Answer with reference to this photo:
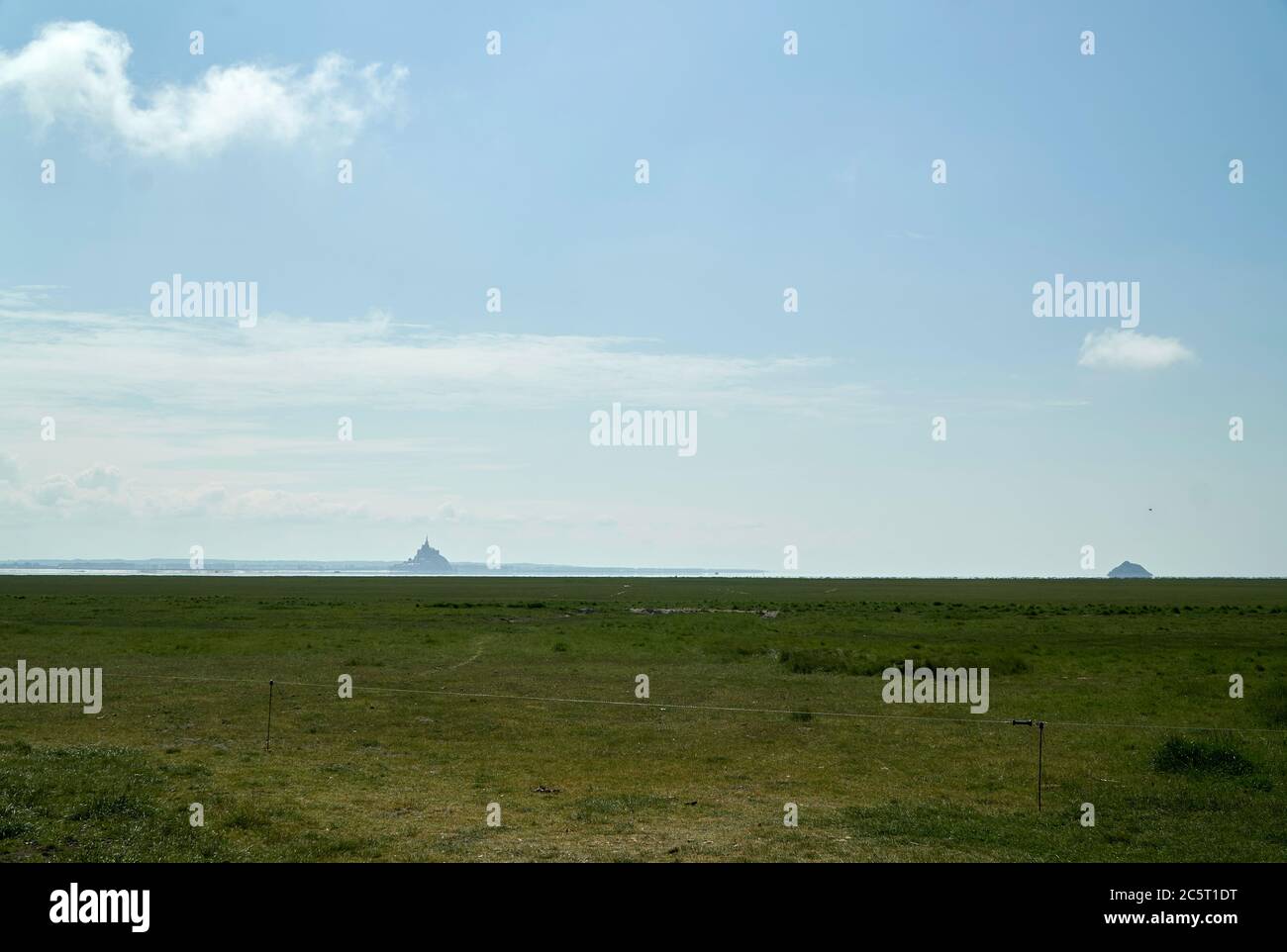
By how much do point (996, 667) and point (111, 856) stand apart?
115 feet

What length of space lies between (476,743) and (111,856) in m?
11.8

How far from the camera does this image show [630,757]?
22.4 m

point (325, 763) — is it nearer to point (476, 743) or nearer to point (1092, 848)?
point (476, 743)

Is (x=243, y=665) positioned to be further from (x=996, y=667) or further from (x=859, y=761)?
(x=996, y=667)

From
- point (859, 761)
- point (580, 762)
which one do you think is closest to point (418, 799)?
point (580, 762)

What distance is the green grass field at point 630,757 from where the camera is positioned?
14641 millimetres

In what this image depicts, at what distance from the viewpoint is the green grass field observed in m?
14.6

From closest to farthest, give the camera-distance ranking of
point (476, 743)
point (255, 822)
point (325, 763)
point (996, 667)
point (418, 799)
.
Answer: point (255, 822), point (418, 799), point (325, 763), point (476, 743), point (996, 667)

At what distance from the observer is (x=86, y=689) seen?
31812mm

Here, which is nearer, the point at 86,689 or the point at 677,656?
the point at 86,689
